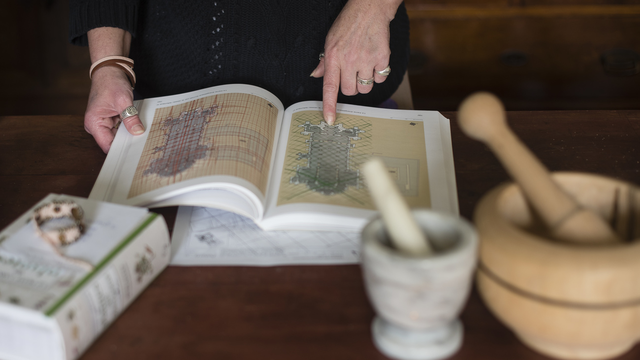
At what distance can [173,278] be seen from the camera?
626 millimetres

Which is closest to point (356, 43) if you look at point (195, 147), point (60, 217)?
point (195, 147)

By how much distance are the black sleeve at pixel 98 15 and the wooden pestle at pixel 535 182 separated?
0.75 metres

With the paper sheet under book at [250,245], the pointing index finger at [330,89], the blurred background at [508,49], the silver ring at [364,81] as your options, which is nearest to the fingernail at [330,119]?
the pointing index finger at [330,89]

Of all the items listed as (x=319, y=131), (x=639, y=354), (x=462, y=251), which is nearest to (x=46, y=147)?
(x=319, y=131)

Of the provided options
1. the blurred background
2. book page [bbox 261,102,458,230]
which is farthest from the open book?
the blurred background

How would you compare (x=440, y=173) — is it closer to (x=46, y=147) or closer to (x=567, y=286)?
(x=567, y=286)

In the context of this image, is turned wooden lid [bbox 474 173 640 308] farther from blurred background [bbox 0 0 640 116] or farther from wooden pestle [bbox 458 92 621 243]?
blurred background [bbox 0 0 640 116]

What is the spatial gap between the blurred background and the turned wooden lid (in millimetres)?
1866

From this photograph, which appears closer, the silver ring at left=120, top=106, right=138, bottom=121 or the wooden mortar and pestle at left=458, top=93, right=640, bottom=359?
the wooden mortar and pestle at left=458, top=93, right=640, bottom=359

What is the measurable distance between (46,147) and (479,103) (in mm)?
754

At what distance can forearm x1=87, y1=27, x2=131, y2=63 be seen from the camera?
3.26ft

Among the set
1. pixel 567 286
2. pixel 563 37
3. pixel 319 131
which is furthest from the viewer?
pixel 563 37

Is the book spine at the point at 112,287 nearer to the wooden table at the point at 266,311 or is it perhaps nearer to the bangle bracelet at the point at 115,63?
the wooden table at the point at 266,311

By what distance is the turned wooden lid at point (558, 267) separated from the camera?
0.42m
